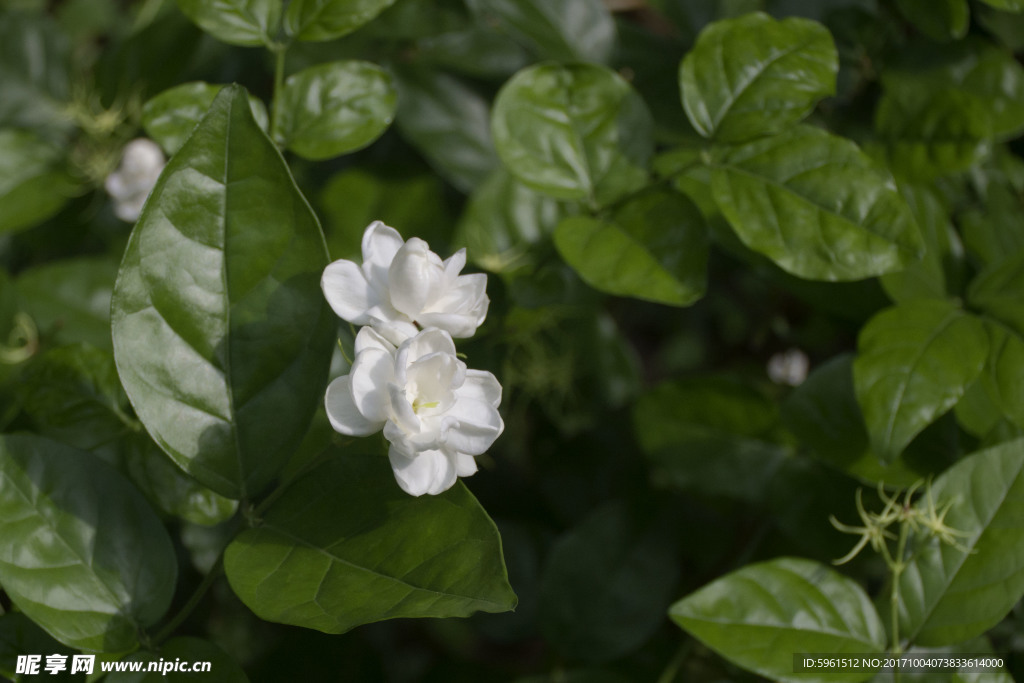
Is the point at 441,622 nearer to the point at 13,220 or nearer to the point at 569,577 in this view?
the point at 569,577

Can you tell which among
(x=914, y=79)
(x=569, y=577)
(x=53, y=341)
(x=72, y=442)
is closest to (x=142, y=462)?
(x=72, y=442)

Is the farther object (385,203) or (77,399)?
(385,203)

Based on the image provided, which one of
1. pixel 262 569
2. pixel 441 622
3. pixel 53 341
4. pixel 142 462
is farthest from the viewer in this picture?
pixel 441 622

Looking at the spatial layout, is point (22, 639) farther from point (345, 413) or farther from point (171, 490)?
point (345, 413)

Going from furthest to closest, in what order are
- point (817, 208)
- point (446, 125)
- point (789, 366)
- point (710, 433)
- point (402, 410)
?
1. point (789, 366)
2. point (446, 125)
3. point (710, 433)
4. point (817, 208)
5. point (402, 410)

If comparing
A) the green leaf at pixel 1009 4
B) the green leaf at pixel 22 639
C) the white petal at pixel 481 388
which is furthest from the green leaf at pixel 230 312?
the green leaf at pixel 1009 4

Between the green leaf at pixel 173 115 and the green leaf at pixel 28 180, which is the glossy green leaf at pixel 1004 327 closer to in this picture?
the green leaf at pixel 173 115

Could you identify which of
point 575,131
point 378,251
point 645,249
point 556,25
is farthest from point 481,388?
point 556,25
